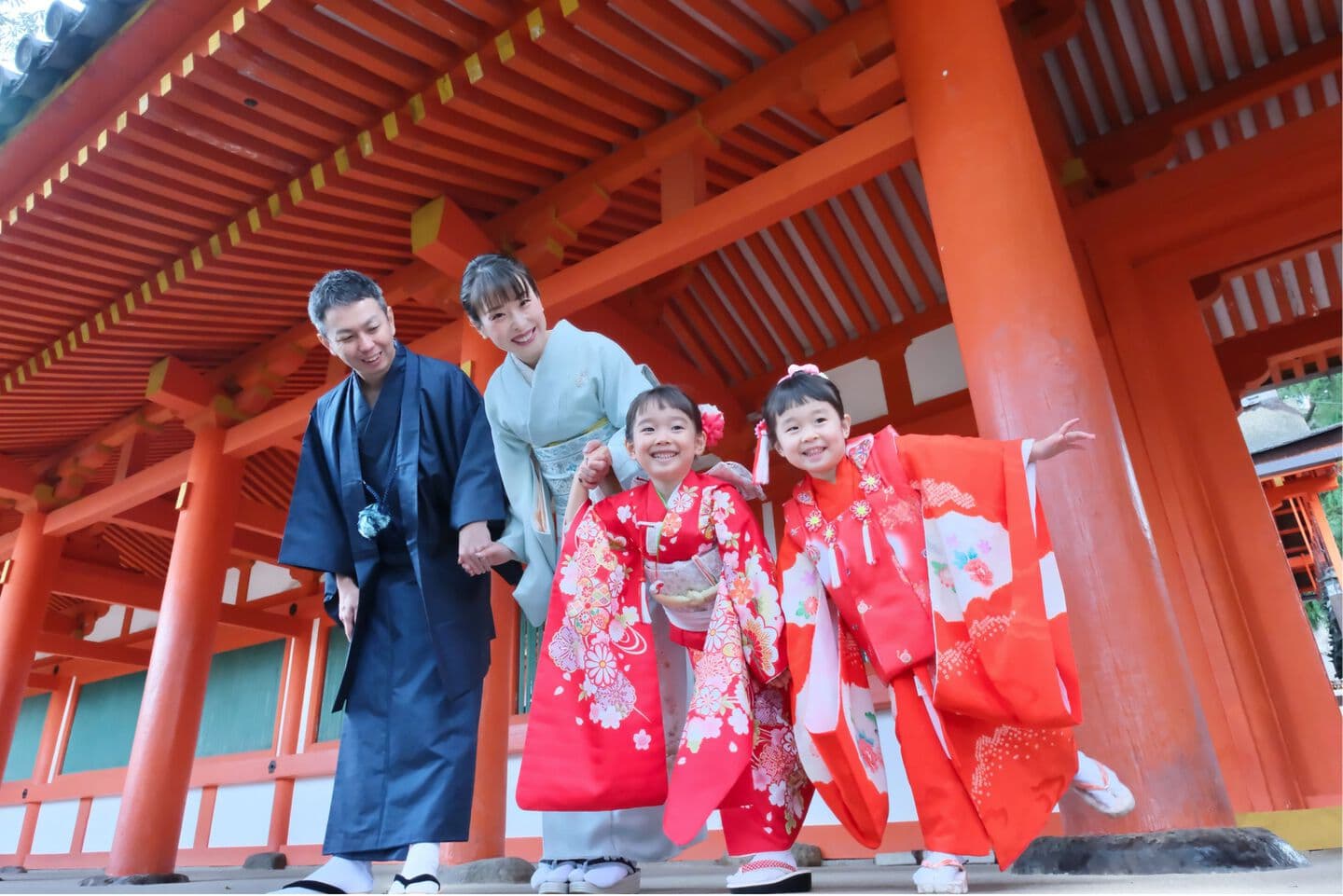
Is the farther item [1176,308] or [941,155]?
[1176,308]

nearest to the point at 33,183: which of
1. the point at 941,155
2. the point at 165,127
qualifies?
the point at 165,127

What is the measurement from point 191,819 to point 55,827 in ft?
8.87

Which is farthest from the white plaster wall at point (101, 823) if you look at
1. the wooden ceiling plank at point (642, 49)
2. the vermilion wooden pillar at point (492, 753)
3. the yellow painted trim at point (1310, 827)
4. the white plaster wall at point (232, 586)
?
the yellow painted trim at point (1310, 827)

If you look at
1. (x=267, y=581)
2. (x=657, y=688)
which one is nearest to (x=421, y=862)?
(x=657, y=688)

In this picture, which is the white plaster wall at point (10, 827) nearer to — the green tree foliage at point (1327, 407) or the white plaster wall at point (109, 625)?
the white plaster wall at point (109, 625)

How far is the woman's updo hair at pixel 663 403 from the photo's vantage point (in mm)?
2189

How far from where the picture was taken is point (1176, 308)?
15.1 ft

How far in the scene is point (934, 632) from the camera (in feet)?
6.15

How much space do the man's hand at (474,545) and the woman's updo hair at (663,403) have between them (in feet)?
1.47

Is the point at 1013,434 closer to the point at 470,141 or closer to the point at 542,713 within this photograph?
the point at 542,713

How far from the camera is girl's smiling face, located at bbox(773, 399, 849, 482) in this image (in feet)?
6.87

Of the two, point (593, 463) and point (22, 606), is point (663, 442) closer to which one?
point (593, 463)

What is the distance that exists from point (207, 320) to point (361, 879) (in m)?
4.45

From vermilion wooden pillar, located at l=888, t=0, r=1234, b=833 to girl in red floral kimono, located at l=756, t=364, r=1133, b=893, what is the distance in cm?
17
